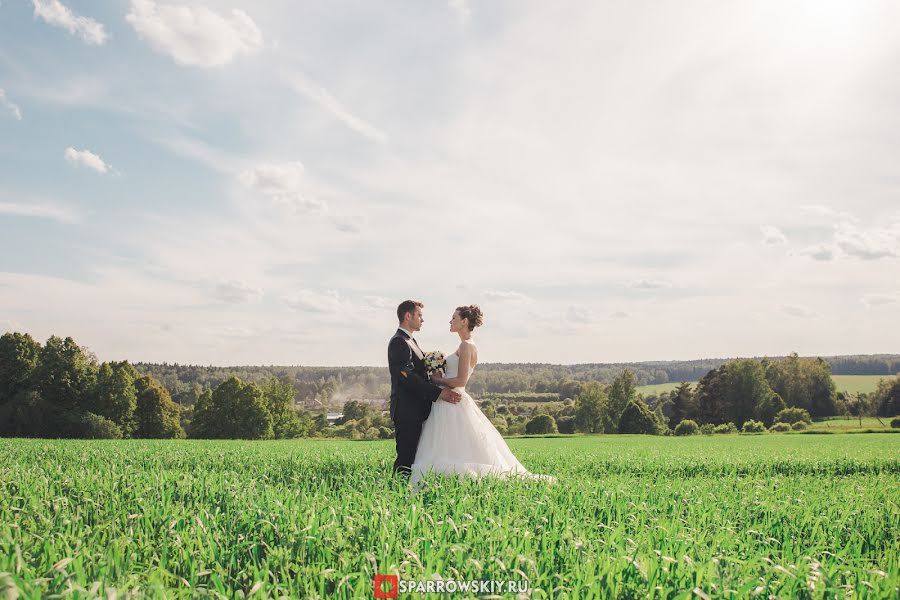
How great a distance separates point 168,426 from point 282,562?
209 ft

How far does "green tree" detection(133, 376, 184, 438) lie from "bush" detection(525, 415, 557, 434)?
→ 56717mm

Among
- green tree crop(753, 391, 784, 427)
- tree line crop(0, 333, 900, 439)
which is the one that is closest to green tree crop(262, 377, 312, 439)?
tree line crop(0, 333, 900, 439)

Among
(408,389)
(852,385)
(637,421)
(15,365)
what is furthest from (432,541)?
(852,385)

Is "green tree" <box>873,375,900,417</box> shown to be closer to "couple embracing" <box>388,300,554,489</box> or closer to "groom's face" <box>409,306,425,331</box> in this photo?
"couple embracing" <box>388,300,554,489</box>

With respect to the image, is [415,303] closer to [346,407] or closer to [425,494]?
[425,494]

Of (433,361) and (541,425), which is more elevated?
(433,361)

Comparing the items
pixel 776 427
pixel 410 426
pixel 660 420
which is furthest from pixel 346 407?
pixel 410 426

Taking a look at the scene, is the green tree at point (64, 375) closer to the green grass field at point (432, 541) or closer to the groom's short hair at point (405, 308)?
the green grass field at point (432, 541)

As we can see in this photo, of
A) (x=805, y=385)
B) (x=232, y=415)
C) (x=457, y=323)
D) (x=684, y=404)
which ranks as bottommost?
(x=684, y=404)

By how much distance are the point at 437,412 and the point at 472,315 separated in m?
1.90

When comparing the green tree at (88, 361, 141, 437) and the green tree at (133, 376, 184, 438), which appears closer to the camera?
the green tree at (88, 361, 141, 437)

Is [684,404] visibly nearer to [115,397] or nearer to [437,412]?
[115,397]

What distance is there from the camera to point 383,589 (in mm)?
3672

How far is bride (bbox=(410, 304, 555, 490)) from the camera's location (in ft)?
33.5
